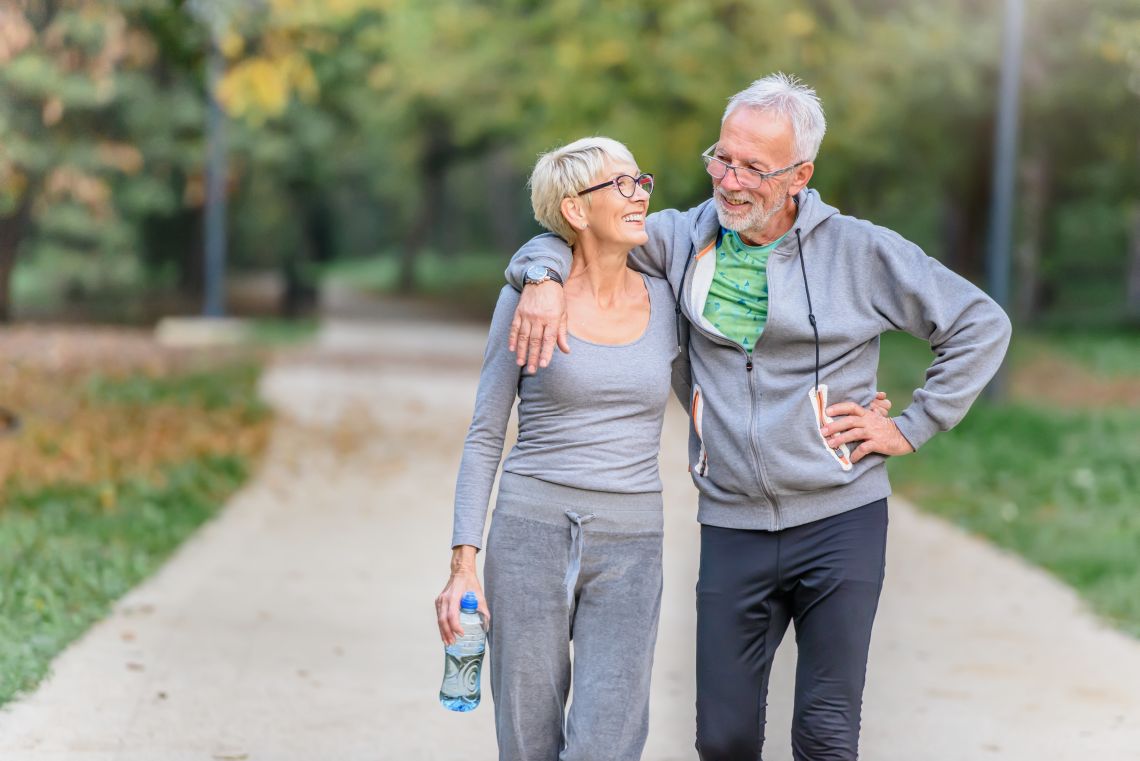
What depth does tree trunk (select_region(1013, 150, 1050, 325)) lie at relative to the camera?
2833 centimetres

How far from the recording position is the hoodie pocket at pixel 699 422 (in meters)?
3.92

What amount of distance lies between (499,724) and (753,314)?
1.13m

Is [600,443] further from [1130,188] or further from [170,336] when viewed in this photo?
[1130,188]

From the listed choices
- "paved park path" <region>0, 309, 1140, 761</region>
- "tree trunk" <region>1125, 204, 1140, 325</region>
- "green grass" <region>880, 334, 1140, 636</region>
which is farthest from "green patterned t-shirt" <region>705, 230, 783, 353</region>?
"tree trunk" <region>1125, 204, 1140, 325</region>

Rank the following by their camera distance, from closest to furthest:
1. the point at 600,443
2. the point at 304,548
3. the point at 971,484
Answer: the point at 600,443, the point at 304,548, the point at 971,484

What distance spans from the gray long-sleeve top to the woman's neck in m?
0.12

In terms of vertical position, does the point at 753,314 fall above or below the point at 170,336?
above

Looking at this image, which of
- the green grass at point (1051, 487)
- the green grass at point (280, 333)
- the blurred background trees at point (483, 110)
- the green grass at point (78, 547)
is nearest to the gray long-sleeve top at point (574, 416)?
the green grass at point (78, 547)

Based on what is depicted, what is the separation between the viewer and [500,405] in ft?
12.3

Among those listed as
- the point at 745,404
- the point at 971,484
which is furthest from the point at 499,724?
the point at 971,484

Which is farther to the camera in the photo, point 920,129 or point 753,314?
point 920,129

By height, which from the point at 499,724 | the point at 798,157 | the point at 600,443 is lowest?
the point at 499,724

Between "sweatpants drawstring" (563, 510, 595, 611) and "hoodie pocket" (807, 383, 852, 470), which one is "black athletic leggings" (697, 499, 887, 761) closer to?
"hoodie pocket" (807, 383, 852, 470)

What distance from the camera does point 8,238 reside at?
27141 millimetres
